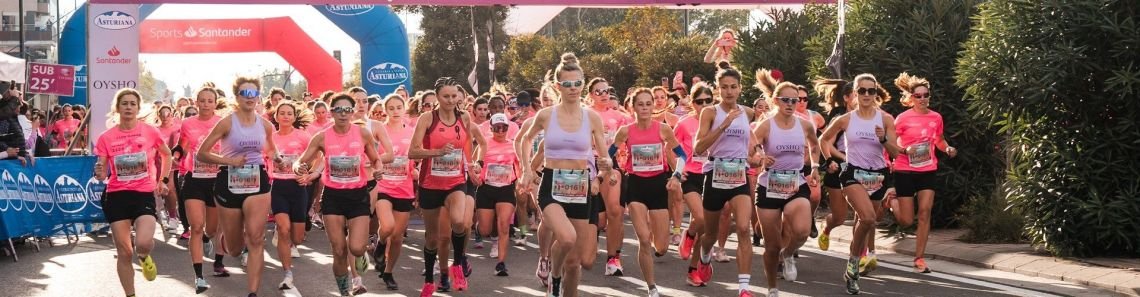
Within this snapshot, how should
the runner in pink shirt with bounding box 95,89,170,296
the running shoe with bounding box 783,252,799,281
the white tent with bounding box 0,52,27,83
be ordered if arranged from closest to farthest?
the runner in pink shirt with bounding box 95,89,170,296, the running shoe with bounding box 783,252,799,281, the white tent with bounding box 0,52,27,83

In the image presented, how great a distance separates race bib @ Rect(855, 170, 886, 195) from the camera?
12094 millimetres

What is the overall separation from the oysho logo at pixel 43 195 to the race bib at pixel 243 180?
20.4ft

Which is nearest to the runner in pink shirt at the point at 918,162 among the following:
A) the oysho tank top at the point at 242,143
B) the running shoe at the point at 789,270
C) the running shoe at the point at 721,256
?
the running shoe at the point at 789,270

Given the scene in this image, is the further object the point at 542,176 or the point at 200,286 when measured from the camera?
the point at 200,286

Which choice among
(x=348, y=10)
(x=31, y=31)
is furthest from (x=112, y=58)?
(x=31, y=31)

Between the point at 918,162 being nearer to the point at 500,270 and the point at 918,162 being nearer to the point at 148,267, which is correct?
the point at 500,270

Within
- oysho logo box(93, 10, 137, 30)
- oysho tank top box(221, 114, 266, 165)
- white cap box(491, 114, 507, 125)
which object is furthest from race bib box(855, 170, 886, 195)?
oysho logo box(93, 10, 137, 30)

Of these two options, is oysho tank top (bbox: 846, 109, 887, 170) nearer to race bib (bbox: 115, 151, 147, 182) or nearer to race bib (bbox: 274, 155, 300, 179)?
race bib (bbox: 274, 155, 300, 179)

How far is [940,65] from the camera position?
16.9 meters

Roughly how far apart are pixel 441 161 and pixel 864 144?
3.49 m

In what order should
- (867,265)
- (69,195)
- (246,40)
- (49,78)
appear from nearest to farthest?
(867,265) → (69,195) → (49,78) → (246,40)

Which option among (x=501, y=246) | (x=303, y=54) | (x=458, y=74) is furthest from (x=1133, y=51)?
(x=458, y=74)

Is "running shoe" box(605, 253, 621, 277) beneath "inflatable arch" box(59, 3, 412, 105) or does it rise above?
beneath

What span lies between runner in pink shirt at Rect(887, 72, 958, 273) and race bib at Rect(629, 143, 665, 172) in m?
2.32
